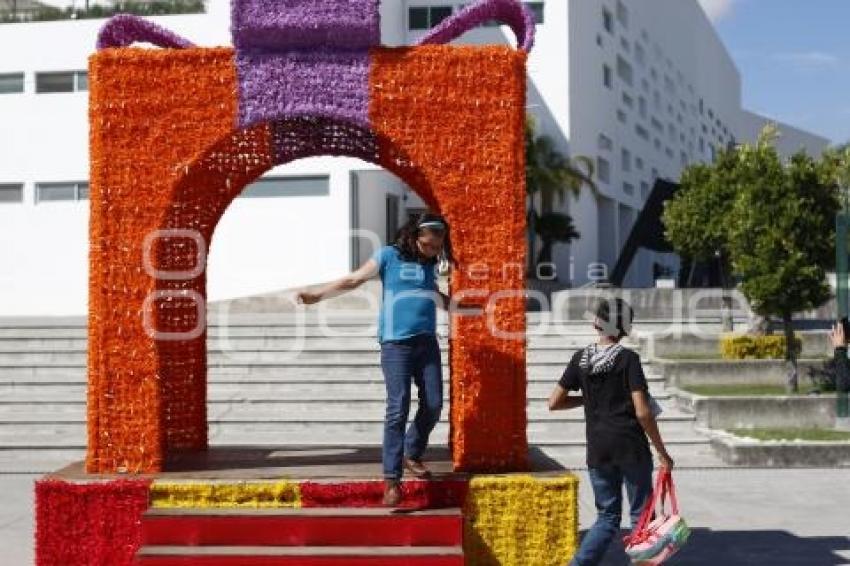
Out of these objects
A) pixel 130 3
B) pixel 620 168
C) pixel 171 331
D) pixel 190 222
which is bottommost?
pixel 171 331

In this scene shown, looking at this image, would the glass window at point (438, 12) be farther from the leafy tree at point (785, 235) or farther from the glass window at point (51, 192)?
the leafy tree at point (785, 235)

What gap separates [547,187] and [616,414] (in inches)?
1114

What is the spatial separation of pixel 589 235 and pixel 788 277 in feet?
83.2

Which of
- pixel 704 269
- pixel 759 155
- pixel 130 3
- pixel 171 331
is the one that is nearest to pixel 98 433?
pixel 171 331

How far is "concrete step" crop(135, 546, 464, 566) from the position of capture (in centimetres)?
564

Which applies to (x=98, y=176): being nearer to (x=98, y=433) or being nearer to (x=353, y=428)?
(x=98, y=433)

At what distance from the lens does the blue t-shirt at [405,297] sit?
5.93m

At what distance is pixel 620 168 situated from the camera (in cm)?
4428

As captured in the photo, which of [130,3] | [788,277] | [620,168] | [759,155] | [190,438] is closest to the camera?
[190,438]

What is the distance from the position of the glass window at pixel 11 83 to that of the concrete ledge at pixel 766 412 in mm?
21854

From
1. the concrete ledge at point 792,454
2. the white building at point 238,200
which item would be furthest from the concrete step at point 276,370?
the white building at point 238,200

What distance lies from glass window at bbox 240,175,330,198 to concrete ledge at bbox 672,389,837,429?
16.7 m

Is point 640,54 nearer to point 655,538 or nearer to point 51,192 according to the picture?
point 51,192

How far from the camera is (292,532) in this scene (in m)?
Result: 5.89
